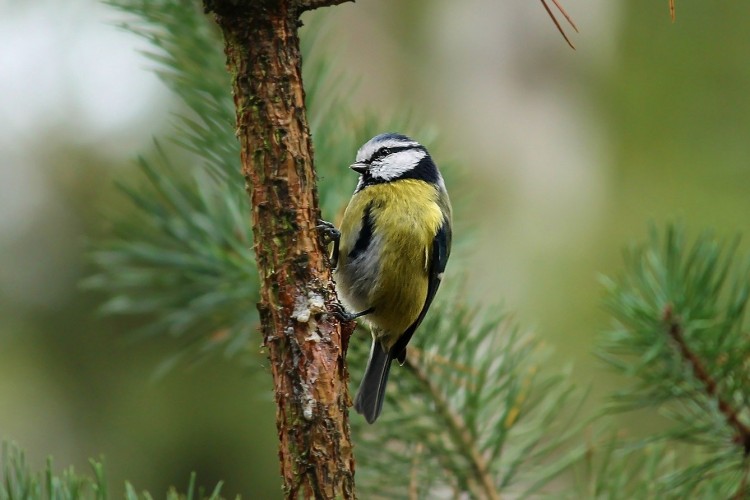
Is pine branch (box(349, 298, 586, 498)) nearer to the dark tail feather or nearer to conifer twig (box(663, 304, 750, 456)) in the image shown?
the dark tail feather

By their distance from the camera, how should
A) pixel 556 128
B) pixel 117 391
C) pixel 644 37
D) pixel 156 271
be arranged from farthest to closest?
pixel 644 37
pixel 556 128
pixel 117 391
pixel 156 271

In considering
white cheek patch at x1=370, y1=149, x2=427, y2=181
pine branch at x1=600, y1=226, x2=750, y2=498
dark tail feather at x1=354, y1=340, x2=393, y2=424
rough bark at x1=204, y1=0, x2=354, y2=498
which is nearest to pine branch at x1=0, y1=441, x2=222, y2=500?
rough bark at x1=204, y1=0, x2=354, y2=498

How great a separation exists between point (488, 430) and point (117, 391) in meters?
1.47

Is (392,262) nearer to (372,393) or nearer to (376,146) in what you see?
(376,146)

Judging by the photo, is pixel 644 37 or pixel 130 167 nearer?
pixel 130 167

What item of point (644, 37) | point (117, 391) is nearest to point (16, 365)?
point (117, 391)

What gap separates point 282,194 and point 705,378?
1.86ft

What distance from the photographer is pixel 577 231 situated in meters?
4.04

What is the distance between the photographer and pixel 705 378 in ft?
3.18

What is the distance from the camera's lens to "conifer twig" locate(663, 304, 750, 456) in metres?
0.94

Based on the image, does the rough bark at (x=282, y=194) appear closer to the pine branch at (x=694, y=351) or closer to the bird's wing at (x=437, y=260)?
the pine branch at (x=694, y=351)

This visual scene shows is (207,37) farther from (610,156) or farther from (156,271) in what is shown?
(610,156)

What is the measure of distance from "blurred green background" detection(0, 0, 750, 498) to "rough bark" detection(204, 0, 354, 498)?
0.39 m

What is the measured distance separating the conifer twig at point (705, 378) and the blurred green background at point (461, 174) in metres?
0.12
